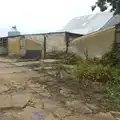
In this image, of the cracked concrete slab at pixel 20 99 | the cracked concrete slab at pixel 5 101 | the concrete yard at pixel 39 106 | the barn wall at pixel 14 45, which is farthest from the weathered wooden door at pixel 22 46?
the cracked concrete slab at pixel 5 101

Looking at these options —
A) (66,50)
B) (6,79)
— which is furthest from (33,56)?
(6,79)

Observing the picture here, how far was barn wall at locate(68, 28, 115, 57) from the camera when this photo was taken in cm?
1116

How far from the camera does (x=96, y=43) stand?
12109mm

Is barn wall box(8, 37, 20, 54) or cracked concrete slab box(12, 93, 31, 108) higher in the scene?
barn wall box(8, 37, 20, 54)

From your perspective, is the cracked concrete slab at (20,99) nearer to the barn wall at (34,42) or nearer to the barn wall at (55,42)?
the barn wall at (55,42)

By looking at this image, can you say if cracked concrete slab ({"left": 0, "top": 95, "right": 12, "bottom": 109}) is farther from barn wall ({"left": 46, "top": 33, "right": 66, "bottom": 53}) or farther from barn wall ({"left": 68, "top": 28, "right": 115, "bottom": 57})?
barn wall ({"left": 46, "top": 33, "right": 66, "bottom": 53})

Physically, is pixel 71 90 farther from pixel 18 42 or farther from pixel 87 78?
pixel 18 42

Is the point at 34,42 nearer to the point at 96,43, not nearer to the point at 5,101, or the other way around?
the point at 96,43

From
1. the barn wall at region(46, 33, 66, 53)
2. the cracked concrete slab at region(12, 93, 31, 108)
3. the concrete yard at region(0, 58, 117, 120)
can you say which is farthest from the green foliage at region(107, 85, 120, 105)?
the barn wall at region(46, 33, 66, 53)

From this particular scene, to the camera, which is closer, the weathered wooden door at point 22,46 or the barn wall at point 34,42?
the barn wall at point 34,42

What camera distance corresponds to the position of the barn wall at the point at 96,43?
11.2 m

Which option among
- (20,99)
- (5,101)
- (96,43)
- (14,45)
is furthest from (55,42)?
(5,101)

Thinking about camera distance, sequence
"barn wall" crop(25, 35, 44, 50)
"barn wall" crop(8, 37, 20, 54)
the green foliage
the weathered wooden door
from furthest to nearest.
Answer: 1. "barn wall" crop(8, 37, 20, 54)
2. the weathered wooden door
3. "barn wall" crop(25, 35, 44, 50)
4. the green foliage

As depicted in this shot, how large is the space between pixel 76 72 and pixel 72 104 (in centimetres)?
317
